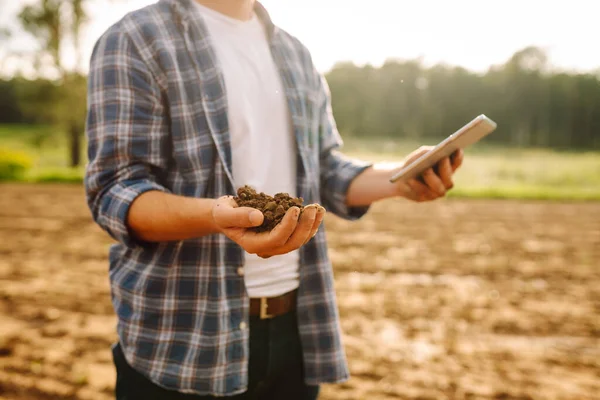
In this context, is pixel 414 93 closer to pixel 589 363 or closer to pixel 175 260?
pixel 589 363

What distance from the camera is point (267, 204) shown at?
4.00 feet

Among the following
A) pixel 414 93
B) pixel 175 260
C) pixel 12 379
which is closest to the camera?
pixel 175 260

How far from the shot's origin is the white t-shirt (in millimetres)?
1600

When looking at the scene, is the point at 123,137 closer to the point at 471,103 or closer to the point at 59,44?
the point at 59,44

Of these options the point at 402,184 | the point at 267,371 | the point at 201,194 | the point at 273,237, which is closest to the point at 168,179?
the point at 201,194

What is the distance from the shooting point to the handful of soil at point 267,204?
1182 millimetres

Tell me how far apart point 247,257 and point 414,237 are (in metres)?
7.29

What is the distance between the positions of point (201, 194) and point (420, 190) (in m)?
0.78

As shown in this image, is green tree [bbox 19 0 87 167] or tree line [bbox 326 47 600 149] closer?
green tree [bbox 19 0 87 167]

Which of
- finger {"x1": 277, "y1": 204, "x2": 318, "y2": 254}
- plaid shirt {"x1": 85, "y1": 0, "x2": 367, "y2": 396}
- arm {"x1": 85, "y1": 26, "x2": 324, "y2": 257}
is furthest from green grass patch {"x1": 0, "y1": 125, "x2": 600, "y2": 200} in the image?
finger {"x1": 277, "y1": 204, "x2": 318, "y2": 254}

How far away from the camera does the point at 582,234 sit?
9.15 metres

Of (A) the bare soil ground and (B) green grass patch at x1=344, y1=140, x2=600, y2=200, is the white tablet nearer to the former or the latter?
(A) the bare soil ground

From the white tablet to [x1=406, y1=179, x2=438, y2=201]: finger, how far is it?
0.03m

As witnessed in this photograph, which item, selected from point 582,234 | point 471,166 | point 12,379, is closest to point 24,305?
point 12,379
